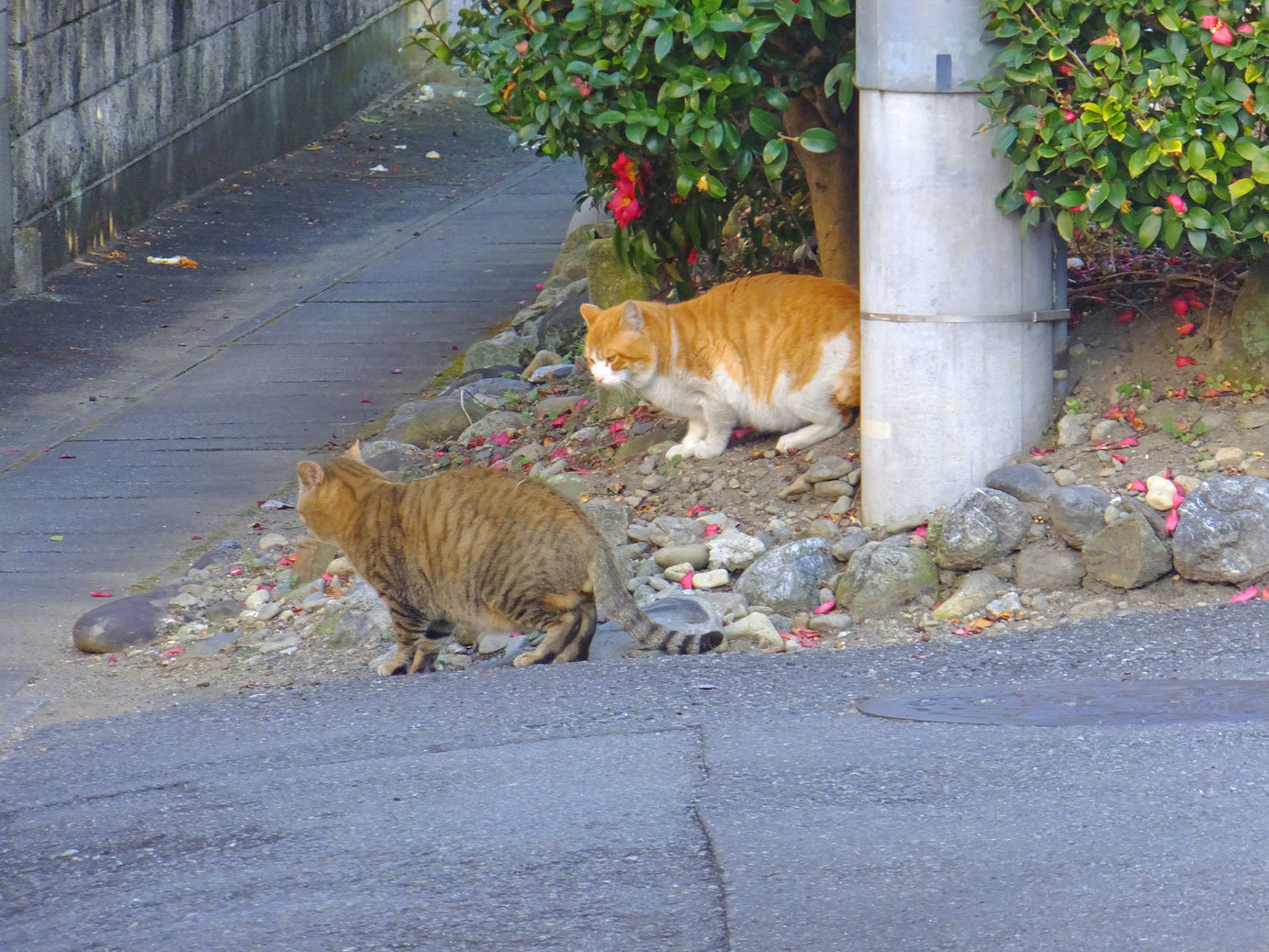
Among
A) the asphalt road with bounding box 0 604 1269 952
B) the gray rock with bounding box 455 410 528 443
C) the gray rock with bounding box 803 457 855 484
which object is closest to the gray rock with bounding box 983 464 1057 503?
the asphalt road with bounding box 0 604 1269 952

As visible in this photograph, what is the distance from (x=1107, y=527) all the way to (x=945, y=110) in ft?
4.76

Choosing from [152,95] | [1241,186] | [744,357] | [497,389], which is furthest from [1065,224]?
[152,95]

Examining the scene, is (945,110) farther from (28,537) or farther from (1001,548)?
(28,537)

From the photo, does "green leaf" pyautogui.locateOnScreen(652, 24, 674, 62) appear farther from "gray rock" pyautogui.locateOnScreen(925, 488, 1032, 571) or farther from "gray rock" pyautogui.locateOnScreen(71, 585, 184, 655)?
"gray rock" pyautogui.locateOnScreen(71, 585, 184, 655)

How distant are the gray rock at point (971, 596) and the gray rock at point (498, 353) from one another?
4.43 meters

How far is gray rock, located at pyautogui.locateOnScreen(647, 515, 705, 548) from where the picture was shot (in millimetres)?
5941

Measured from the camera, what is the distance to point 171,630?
6.07 m

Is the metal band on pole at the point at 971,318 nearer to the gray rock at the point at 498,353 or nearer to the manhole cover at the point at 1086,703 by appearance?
the manhole cover at the point at 1086,703

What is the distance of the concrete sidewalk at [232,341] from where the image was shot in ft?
23.2

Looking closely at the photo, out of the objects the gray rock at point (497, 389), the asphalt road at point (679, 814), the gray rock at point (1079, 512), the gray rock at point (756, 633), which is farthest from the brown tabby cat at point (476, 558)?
the gray rock at point (497, 389)

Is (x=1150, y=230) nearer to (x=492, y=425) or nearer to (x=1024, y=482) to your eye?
(x=1024, y=482)

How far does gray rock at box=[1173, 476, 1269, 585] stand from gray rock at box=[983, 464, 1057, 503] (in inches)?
18.6

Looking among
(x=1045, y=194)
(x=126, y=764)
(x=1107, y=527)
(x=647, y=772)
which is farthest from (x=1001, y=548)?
(x=126, y=764)

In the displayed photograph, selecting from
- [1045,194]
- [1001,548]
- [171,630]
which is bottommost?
[171,630]
